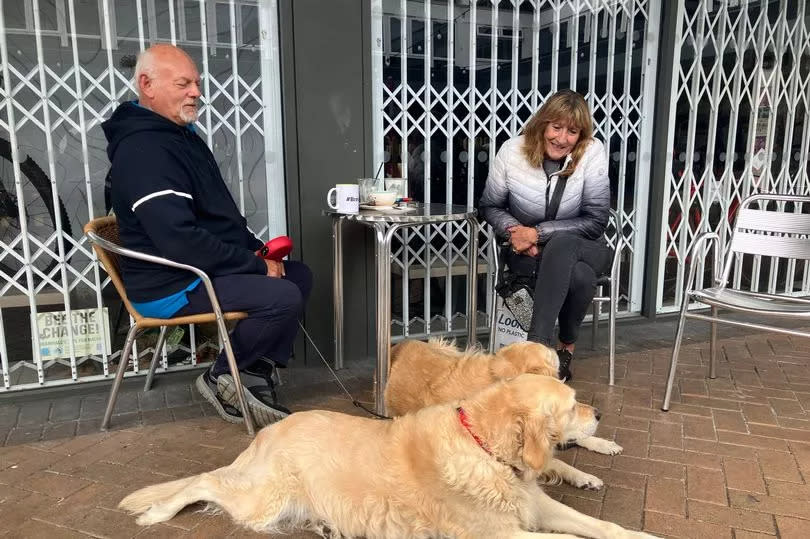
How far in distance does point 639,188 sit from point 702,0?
63.3 inches

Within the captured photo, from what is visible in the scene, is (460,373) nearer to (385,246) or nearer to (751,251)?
(385,246)

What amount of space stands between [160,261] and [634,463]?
7.93 ft

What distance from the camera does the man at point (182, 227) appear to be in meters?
2.74

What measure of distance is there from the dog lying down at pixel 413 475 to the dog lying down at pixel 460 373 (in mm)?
408

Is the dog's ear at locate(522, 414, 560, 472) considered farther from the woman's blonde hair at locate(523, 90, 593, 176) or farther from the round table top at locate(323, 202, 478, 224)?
the woman's blonde hair at locate(523, 90, 593, 176)

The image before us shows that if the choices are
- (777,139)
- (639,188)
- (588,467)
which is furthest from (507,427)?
(777,139)

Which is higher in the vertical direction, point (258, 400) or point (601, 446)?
point (258, 400)

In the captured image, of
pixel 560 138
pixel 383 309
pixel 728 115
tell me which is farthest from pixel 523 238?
pixel 728 115

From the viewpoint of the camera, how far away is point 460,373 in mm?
2623

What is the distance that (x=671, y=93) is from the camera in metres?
4.80

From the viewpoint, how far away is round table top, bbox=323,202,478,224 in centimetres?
305

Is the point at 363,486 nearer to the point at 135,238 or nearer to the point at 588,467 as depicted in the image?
the point at 588,467

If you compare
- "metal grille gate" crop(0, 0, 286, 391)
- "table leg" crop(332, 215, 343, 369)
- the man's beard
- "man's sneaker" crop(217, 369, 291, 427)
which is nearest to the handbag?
"table leg" crop(332, 215, 343, 369)

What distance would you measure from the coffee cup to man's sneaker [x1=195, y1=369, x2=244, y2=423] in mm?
1365
